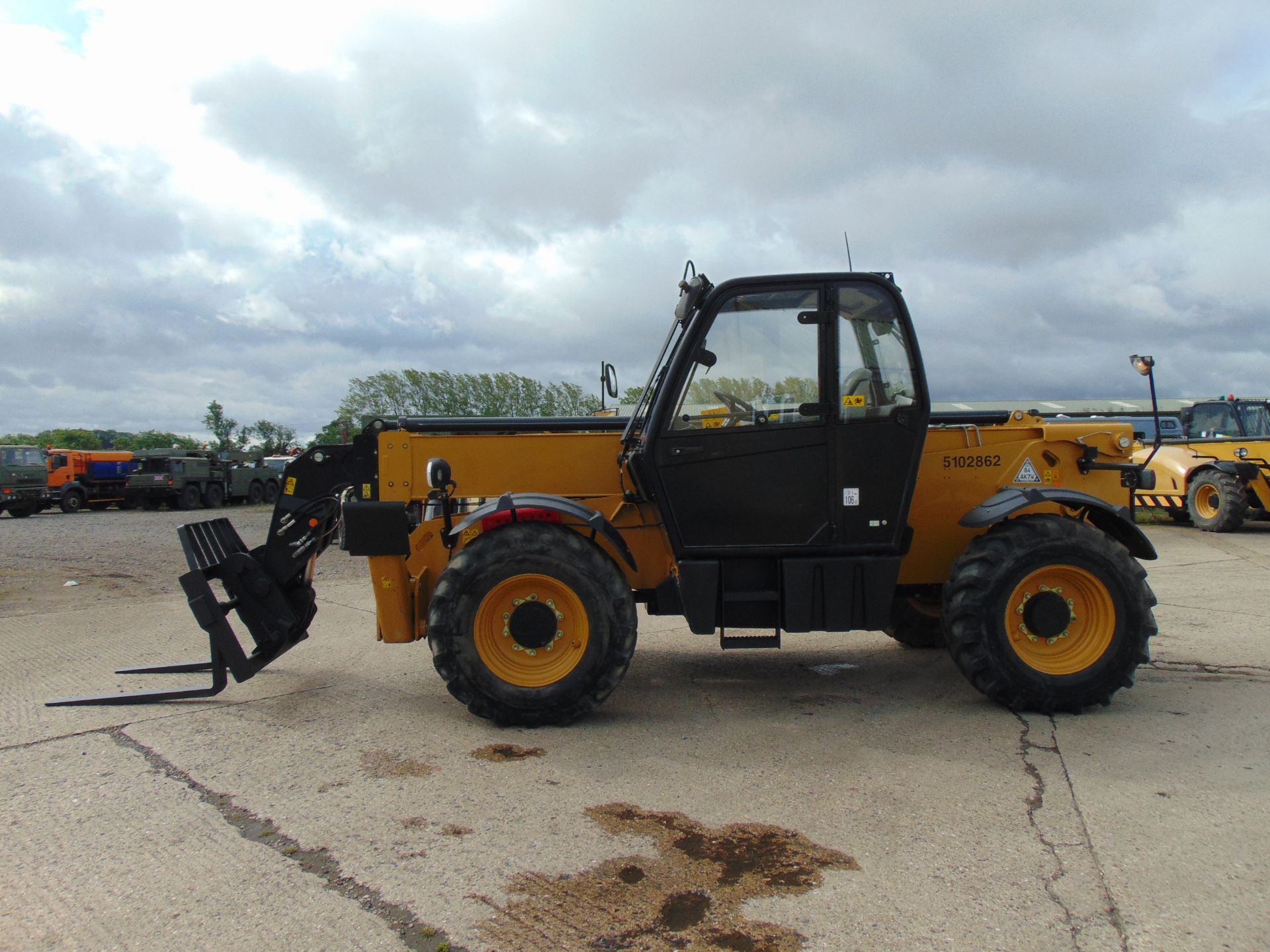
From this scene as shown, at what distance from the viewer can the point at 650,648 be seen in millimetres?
6961

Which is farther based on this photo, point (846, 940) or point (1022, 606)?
point (1022, 606)

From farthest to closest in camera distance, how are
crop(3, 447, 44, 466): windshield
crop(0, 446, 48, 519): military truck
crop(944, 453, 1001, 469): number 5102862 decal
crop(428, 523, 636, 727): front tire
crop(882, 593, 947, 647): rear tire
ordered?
crop(3, 447, 44, 466): windshield < crop(0, 446, 48, 519): military truck < crop(882, 593, 947, 647): rear tire < crop(944, 453, 1001, 469): number 5102862 decal < crop(428, 523, 636, 727): front tire

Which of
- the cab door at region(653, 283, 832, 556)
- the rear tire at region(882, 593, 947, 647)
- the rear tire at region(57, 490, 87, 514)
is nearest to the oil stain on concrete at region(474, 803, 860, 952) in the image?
the cab door at region(653, 283, 832, 556)

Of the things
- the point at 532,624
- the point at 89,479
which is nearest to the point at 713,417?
the point at 532,624

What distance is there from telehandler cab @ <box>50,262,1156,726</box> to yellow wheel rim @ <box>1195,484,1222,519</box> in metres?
12.1

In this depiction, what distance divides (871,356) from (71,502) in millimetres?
32479

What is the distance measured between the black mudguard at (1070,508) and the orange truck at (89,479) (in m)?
31.5

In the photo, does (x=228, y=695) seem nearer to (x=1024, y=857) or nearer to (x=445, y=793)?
(x=445, y=793)

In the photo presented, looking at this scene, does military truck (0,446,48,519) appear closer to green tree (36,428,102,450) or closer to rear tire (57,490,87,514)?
rear tire (57,490,87,514)

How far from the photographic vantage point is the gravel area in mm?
10211

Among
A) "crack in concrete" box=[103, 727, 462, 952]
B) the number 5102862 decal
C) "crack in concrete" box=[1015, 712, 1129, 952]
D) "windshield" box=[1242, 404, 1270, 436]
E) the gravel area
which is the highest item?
"windshield" box=[1242, 404, 1270, 436]

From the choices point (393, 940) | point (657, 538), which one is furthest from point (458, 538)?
point (393, 940)

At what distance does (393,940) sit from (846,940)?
4.53ft

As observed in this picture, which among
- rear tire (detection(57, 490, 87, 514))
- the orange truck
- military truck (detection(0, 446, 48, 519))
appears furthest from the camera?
the orange truck
